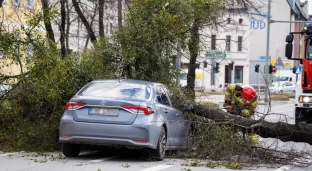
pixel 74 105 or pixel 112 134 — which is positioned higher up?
pixel 74 105

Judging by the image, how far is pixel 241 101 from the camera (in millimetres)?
13445

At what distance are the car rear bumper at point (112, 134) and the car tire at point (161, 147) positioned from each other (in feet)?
0.71

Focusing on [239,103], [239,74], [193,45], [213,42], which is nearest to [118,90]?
[239,103]

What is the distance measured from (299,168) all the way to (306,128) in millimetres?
1053

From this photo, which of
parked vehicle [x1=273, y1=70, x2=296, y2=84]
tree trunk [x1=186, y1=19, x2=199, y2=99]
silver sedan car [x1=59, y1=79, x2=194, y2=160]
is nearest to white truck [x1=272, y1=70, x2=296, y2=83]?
parked vehicle [x1=273, y1=70, x2=296, y2=84]

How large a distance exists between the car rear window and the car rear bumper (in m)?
0.68

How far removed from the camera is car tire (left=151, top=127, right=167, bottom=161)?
10938mm

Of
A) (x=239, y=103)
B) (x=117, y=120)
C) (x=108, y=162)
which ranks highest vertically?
(x=239, y=103)

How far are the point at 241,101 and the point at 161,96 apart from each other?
2.40 m

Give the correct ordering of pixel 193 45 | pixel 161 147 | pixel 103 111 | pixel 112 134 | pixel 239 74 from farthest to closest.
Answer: pixel 239 74 → pixel 193 45 → pixel 161 147 → pixel 103 111 → pixel 112 134

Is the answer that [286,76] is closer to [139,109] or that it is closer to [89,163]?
[139,109]

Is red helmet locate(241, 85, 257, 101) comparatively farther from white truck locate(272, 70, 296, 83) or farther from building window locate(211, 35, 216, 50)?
white truck locate(272, 70, 296, 83)

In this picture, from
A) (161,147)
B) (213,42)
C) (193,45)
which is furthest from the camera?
(213,42)

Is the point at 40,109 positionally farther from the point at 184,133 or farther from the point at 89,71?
the point at 184,133
